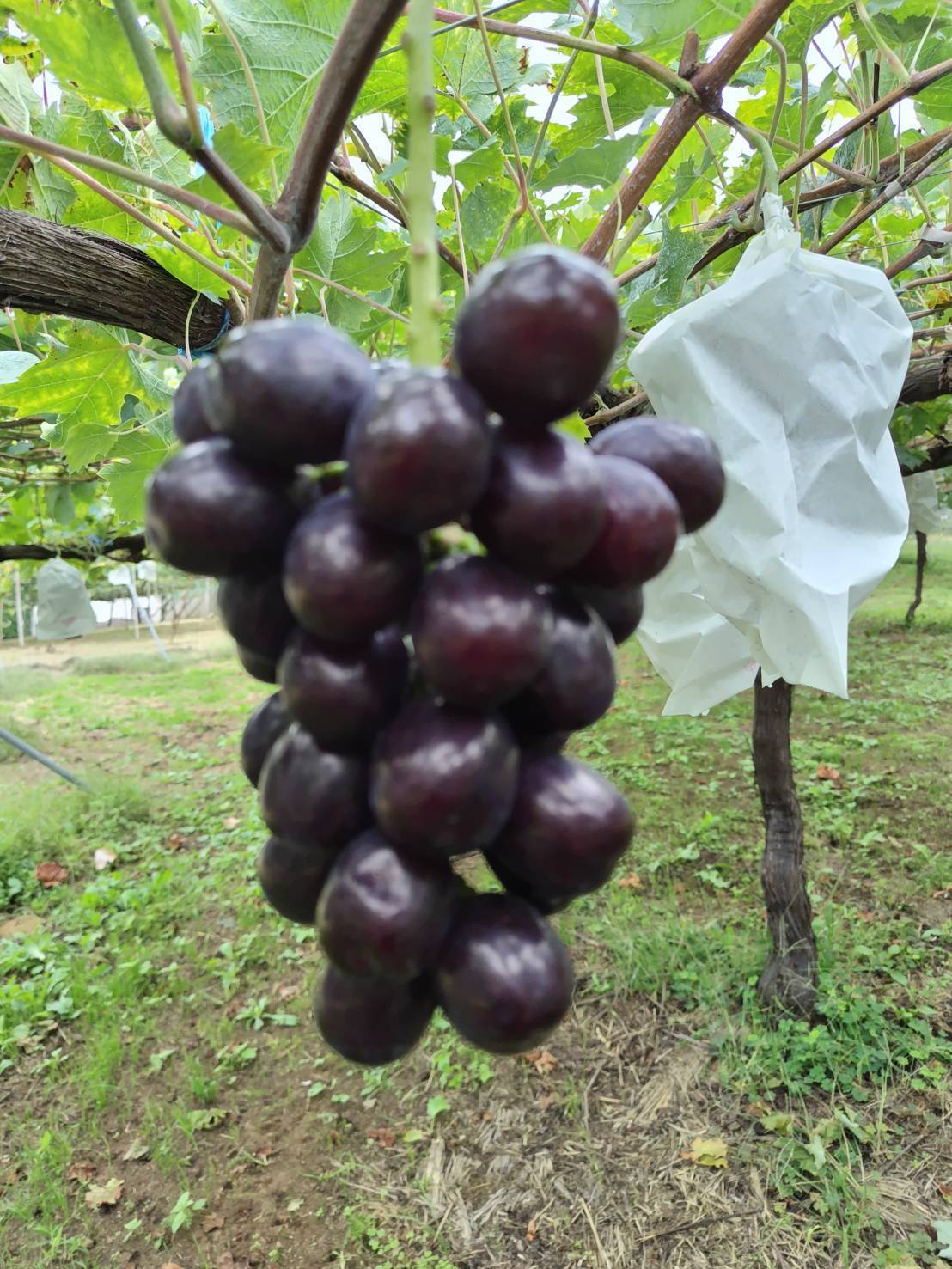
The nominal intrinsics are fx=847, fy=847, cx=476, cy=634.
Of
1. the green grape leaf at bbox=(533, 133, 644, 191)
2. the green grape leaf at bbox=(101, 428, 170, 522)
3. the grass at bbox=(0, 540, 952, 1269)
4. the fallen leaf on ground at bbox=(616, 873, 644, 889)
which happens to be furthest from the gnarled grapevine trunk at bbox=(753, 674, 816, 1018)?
the green grape leaf at bbox=(101, 428, 170, 522)

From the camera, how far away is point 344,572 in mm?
515

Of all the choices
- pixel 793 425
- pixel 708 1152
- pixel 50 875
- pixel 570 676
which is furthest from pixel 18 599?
pixel 570 676

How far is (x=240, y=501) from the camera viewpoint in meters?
0.56

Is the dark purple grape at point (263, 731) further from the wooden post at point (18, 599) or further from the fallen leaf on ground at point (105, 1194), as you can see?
the wooden post at point (18, 599)

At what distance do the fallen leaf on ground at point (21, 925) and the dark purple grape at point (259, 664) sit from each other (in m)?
4.51

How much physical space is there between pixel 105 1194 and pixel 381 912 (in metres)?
2.98

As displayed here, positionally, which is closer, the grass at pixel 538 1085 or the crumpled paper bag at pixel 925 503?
the grass at pixel 538 1085

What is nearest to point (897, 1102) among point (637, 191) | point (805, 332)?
point (805, 332)

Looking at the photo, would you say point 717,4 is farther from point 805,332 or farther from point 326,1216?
point 326,1216

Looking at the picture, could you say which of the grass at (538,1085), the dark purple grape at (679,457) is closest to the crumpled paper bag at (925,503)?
the grass at (538,1085)

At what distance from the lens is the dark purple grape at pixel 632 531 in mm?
585

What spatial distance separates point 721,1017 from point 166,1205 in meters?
1.98

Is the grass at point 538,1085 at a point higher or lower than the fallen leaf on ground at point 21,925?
higher

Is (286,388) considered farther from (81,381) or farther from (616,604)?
(81,381)
